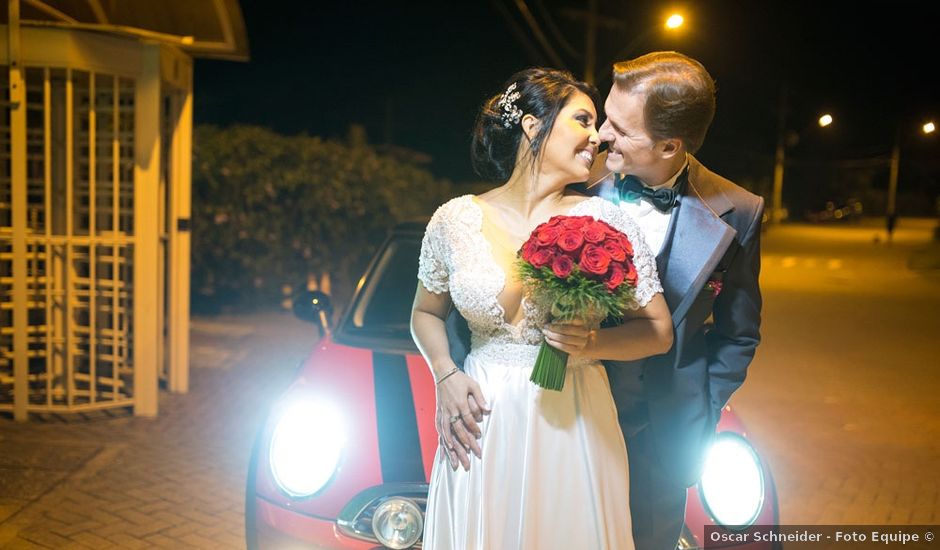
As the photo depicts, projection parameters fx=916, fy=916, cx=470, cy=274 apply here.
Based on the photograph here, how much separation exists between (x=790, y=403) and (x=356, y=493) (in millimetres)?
5723

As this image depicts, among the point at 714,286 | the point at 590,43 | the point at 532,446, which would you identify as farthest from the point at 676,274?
the point at 590,43

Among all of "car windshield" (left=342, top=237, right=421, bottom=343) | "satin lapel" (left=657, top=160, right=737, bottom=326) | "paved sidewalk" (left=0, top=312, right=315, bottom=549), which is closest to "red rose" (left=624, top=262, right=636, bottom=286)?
"satin lapel" (left=657, top=160, right=737, bottom=326)

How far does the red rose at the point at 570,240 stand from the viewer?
217 centimetres

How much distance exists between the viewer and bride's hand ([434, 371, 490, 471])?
250 centimetres

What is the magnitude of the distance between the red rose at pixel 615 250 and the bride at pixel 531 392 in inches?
8.4

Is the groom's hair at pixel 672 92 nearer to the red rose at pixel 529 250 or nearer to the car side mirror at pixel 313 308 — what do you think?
the red rose at pixel 529 250

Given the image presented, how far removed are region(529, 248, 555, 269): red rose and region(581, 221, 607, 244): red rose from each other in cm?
9

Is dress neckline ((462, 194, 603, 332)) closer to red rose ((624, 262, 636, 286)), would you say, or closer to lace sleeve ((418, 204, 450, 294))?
lace sleeve ((418, 204, 450, 294))

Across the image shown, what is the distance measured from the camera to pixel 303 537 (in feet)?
10.4

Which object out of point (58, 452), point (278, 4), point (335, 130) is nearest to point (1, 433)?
point (58, 452)

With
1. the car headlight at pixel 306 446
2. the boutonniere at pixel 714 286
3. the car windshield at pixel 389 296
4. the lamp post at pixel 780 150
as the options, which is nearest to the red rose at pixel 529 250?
the boutonniere at pixel 714 286

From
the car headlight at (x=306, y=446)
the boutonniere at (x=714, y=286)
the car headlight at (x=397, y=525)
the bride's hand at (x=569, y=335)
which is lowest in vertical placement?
the car headlight at (x=397, y=525)

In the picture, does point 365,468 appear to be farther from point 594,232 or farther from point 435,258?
point 594,232

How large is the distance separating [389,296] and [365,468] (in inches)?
60.1
